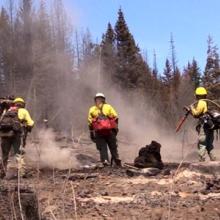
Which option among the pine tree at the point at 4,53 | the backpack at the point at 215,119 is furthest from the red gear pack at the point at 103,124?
the pine tree at the point at 4,53

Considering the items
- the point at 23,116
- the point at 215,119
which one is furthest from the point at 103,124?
the point at 215,119

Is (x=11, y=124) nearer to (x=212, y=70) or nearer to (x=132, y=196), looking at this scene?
(x=132, y=196)

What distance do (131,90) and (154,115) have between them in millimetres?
3522

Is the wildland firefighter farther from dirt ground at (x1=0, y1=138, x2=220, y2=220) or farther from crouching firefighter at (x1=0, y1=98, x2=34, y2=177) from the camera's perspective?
crouching firefighter at (x1=0, y1=98, x2=34, y2=177)

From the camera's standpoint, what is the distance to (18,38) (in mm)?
57500

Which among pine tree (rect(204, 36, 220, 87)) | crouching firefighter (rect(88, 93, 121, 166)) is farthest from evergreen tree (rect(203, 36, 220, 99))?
crouching firefighter (rect(88, 93, 121, 166))

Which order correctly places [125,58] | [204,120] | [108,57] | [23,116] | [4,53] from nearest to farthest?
[204,120] → [23,116] → [4,53] → [125,58] → [108,57]

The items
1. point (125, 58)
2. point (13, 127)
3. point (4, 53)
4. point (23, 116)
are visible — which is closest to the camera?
point (13, 127)

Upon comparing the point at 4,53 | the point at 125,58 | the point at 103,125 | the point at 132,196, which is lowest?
the point at 132,196

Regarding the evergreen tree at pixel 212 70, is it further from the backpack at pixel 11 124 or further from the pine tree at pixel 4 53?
the backpack at pixel 11 124

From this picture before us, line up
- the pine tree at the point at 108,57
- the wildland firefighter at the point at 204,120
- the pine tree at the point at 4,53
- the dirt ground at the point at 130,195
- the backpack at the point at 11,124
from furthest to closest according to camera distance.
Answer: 1. the pine tree at the point at 108,57
2. the pine tree at the point at 4,53
3. the backpack at the point at 11,124
4. the wildland firefighter at the point at 204,120
5. the dirt ground at the point at 130,195

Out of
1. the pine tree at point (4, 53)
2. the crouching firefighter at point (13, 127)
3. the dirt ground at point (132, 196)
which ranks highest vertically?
the pine tree at point (4, 53)

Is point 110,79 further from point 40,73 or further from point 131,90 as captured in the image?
point 40,73

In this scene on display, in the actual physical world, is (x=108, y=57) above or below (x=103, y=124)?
above
